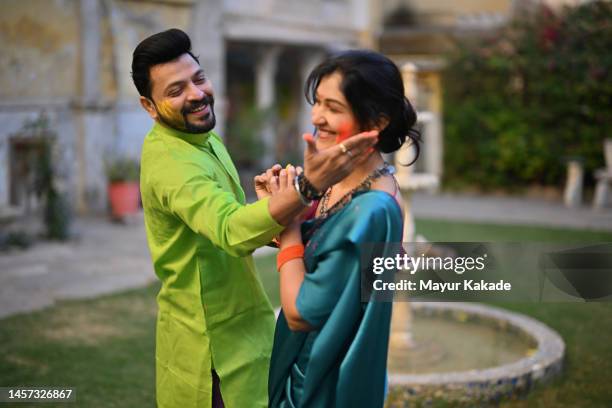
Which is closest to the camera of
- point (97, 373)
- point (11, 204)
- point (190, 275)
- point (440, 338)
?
point (190, 275)

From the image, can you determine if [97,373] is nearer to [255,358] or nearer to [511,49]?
[255,358]

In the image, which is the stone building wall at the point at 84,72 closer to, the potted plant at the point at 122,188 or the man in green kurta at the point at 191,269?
the potted plant at the point at 122,188

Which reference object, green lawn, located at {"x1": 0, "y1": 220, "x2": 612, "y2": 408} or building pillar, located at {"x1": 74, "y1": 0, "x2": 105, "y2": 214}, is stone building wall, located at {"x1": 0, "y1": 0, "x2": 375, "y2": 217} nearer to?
building pillar, located at {"x1": 74, "y1": 0, "x2": 105, "y2": 214}

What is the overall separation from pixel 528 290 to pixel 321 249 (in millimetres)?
1051

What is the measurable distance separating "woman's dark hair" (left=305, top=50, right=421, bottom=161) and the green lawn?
110 inches

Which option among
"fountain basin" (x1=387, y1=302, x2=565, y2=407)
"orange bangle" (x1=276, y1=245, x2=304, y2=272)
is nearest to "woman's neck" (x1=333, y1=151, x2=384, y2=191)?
"orange bangle" (x1=276, y1=245, x2=304, y2=272)

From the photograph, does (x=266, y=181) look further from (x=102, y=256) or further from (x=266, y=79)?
(x=266, y=79)

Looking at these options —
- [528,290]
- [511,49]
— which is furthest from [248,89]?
[528,290]

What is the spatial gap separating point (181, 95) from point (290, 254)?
2.20 ft

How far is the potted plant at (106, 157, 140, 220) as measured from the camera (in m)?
10.3

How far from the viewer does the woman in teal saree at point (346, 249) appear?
2020 mm

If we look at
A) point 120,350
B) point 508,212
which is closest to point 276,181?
point 120,350

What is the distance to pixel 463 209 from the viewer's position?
1179 centimetres

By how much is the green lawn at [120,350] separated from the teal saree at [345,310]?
2.50 m
